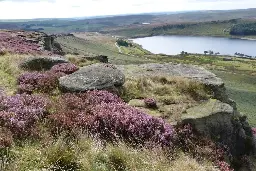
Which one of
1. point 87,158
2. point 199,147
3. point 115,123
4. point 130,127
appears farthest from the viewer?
point 199,147

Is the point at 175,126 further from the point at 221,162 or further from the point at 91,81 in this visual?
the point at 91,81

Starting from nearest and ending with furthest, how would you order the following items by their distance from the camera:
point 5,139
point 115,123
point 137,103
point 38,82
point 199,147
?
point 5,139, point 115,123, point 199,147, point 137,103, point 38,82

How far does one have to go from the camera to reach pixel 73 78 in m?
14.5

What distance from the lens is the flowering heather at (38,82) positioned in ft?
47.2

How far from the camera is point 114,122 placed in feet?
35.8

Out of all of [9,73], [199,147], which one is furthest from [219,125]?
[9,73]

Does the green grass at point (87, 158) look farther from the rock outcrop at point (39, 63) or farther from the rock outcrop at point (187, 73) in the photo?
the rock outcrop at point (39, 63)

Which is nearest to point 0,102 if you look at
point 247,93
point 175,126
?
point 175,126

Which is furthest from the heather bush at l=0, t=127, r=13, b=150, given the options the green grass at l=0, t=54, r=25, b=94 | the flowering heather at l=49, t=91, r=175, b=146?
the green grass at l=0, t=54, r=25, b=94

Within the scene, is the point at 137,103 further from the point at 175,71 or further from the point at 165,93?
the point at 175,71

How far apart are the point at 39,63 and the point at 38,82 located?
364cm

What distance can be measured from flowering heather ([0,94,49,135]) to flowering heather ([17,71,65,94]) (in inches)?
74.4

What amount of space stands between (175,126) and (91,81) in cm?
426

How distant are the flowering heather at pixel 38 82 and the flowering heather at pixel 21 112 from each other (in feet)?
6.20
